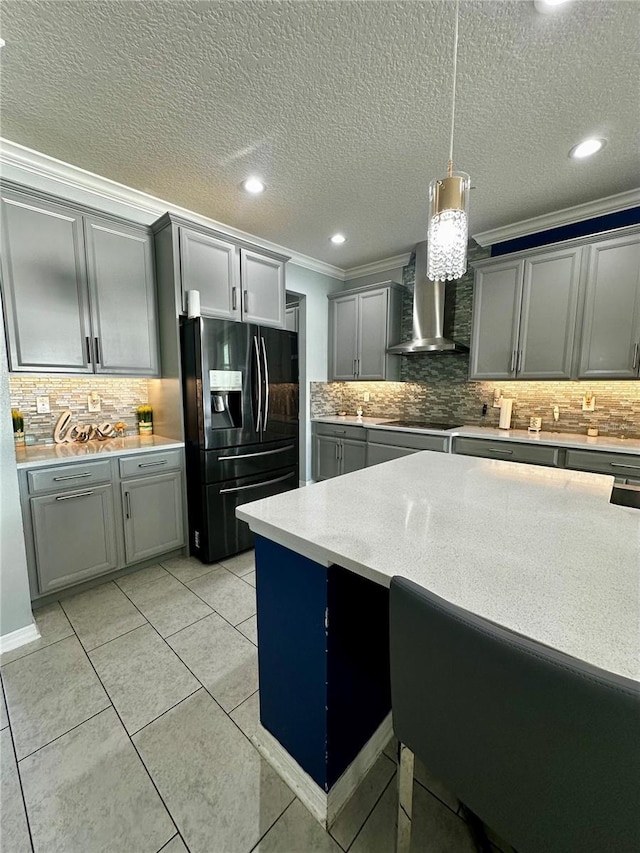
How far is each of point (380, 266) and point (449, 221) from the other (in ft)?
11.1

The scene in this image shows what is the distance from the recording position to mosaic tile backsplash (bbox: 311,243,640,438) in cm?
293

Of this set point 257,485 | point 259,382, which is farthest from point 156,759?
point 259,382

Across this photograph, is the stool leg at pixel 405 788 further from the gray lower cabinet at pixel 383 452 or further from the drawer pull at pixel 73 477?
the gray lower cabinet at pixel 383 452

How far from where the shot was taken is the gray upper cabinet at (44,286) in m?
2.11

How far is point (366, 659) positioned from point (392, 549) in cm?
55

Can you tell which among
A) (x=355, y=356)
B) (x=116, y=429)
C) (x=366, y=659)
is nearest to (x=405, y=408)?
(x=355, y=356)

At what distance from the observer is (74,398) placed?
2658 millimetres

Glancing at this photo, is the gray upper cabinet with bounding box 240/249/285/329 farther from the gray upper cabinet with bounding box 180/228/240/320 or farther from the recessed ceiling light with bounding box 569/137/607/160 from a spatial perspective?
the recessed ceiling light with bounding box 569/137/607/160

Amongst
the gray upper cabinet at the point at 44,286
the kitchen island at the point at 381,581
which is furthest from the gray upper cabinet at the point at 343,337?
the kitchen island at the point at 381,581

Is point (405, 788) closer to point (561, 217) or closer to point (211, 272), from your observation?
point (211, 272)

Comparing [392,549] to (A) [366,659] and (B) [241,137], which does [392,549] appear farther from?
(B) [241,137]

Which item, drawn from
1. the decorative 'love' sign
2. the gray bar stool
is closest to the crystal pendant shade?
the gray bar stool

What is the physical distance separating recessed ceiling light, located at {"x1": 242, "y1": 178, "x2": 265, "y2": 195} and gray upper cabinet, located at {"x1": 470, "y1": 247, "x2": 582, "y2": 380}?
2013mm

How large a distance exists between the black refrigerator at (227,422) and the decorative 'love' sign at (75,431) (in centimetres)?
65
